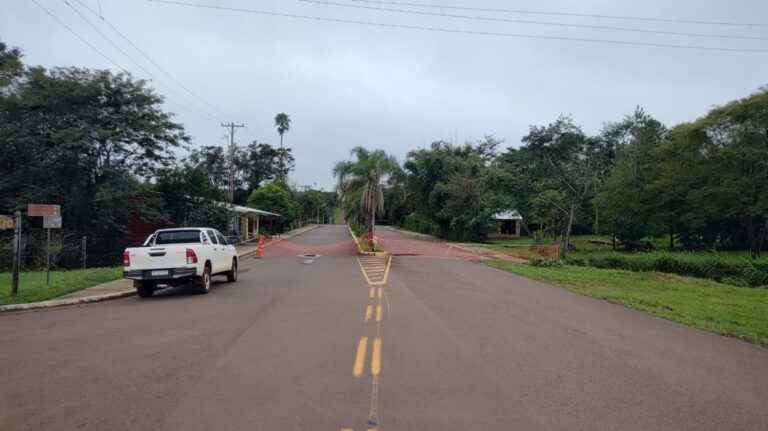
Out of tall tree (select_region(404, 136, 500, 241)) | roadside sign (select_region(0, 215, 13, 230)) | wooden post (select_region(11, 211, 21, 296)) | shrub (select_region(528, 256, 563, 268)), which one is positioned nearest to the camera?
roadside sign (select_region(0, 215, 13, 230))

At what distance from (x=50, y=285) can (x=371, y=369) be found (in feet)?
41.2

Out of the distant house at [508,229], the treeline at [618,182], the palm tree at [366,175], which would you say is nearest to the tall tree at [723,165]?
the treeline at [618,182]

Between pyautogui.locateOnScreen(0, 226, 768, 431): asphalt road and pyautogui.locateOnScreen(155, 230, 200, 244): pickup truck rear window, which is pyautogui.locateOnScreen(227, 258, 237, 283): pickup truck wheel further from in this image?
pyautogui.locateOnScreen(0, 226, 768, 431): asphalt road

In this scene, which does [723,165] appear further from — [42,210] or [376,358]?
[42,210]

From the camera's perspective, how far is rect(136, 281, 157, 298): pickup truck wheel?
13.6m

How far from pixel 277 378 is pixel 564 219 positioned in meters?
41.6

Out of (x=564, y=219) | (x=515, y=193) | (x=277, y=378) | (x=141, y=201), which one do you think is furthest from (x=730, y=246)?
(x=277, y=378)

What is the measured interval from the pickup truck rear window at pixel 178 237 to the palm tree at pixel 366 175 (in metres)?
19.7

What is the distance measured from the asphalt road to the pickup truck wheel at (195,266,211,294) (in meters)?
1.90

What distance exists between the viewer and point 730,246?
4409cm

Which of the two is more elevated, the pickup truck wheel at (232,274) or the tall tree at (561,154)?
the tall tree at (561,154)

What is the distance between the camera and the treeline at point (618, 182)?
32.4 meters

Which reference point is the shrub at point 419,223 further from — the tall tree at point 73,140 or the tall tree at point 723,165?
the tall tree at point 73,140

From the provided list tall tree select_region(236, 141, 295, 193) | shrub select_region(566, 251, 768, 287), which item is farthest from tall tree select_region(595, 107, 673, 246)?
tall tree select_region(236, 141, 295, 193)
